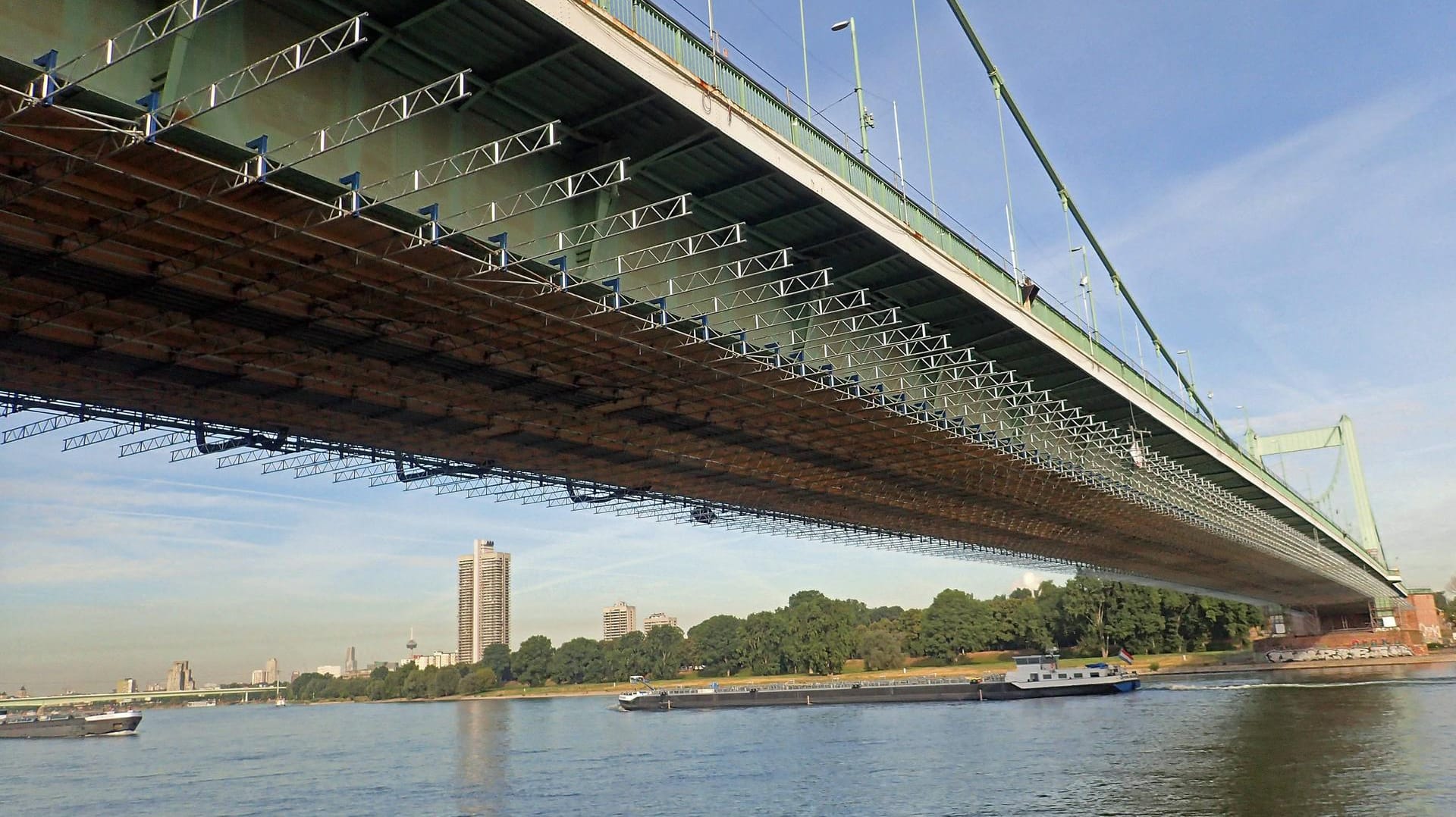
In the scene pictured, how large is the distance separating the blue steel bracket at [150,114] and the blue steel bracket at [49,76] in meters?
1.08

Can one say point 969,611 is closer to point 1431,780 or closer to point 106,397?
point 1431,780

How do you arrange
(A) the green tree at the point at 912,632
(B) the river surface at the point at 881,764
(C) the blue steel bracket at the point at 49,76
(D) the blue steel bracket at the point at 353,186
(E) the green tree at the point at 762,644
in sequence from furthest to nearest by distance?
(E) the green tree at the point at 762,644 < (A) the green tree at the point at 912,632 < (B) the river surface at the point at 881,764 < (D) the blue steel bracket at the point at 353,186 < (C) the blue steel bracket at the point at 49,76

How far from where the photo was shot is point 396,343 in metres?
25.0

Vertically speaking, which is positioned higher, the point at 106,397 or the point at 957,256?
the point at 957,256

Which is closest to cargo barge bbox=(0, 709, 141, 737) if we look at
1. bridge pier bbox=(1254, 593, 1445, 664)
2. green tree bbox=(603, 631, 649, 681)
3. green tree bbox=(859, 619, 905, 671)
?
green tree bbox=(603, 631, 649, 681)

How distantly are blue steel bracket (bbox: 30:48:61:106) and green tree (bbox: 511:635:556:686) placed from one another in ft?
609

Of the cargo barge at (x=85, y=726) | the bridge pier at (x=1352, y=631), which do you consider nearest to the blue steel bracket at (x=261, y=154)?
the cargo barge at (x=85, y=726)

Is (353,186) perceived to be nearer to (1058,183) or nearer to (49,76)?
(49,76)

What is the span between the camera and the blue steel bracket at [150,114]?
537 inches

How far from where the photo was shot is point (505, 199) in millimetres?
19328

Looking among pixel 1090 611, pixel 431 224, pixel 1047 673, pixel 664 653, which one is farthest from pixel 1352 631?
pixel 431 224

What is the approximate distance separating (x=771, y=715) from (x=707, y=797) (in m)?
49.9

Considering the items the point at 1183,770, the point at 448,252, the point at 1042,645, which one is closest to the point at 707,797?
the point at 1183,770

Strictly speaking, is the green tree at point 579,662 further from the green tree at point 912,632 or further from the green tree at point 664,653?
the green tree at point 912,632
